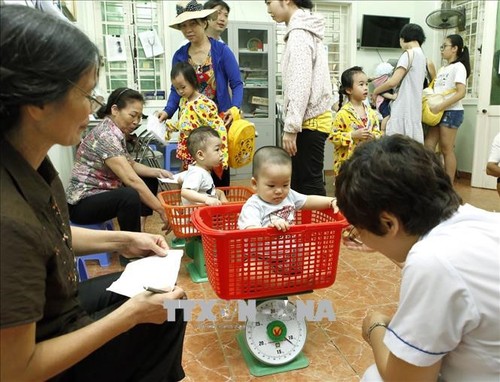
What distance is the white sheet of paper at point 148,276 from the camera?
3.25ft

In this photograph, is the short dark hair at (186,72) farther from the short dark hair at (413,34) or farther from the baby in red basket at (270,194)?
the short dark hair at (413,34)

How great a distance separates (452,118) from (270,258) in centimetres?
345

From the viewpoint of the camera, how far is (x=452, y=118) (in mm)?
4016

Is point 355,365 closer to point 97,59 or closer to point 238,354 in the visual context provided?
point 238,354

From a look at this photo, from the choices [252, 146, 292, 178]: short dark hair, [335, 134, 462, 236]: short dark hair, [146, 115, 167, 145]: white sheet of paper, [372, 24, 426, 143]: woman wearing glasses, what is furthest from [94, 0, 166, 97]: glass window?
[335, 134, 462, 236]: short dark hair

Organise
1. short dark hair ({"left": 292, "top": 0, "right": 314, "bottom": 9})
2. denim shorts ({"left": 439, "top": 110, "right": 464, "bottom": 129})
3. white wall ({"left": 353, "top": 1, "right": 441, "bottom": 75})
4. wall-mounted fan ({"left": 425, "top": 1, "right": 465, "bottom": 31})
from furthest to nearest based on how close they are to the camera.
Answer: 1. white wall ({"left": 353, "top": 1, "right": 441, "bottom": 75})
2. wall-mounted fan ({"left": 425, "top": 1, "right": 465, "bottom": 31})
3. denim shorts ({"left": 439, "top": 110, "right": 464, "bottom": 129})
4. short dark hair ({"left": 292, "top": 0, "right": 314, "bottom": 9})

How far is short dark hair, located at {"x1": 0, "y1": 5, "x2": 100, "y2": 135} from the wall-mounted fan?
17.6 feet

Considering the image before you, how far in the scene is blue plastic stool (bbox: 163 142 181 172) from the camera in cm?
357

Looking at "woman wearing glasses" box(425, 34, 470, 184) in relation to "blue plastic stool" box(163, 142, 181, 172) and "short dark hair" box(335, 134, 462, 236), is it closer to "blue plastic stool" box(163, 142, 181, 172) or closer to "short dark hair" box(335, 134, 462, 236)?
"blue plastic stool" box(163, 142, 181, 172)

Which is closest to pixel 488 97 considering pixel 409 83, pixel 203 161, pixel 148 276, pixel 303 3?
pixel 409 83

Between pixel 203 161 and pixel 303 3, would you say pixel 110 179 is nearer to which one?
pixel 203 161

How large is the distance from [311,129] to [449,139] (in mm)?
2516

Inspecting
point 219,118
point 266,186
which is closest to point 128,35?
point 219,118

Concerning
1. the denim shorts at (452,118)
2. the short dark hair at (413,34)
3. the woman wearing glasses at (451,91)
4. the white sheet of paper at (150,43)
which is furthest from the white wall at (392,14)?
the white sheet of paper at (150,43)
